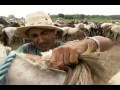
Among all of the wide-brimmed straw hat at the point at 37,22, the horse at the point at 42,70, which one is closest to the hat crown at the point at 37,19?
the wide-brimmed straw hat at the point at 37,22

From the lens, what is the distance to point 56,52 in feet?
3.11

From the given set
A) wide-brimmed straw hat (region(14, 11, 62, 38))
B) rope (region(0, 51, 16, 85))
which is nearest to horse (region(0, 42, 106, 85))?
rope (region(0, 51, 16, 85))

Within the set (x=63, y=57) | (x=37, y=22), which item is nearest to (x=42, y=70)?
(x=63, y=57)

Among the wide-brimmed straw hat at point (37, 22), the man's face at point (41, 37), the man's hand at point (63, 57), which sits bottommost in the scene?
the man's face at point (41, 37)

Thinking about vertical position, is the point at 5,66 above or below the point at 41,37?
above

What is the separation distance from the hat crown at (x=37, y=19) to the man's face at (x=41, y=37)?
0.16 feet

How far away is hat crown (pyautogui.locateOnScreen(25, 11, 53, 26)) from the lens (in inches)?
79.8

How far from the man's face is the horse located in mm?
1039

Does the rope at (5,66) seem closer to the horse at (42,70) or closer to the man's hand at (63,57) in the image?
A: the horse at (42,70)

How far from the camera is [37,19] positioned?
2035 millimetres

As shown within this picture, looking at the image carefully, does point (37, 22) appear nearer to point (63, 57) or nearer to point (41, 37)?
point (41, 37)

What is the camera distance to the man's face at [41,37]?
6.75 ft

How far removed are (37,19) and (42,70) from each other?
111 cm

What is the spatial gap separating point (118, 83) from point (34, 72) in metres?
0.30
